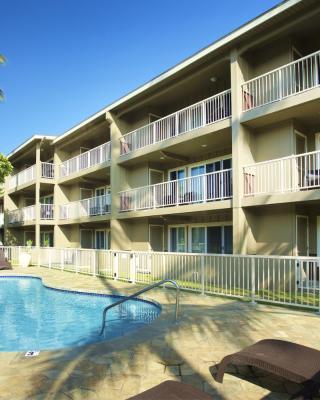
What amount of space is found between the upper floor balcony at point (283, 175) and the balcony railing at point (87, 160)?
9.56 metres

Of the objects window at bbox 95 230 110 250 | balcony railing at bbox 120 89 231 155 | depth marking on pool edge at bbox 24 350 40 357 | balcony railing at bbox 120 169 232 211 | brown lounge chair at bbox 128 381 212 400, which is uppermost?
balcony railing at bbox 120 89 231 155

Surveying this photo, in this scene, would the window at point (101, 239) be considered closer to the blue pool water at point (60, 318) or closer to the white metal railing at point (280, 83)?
the blue pool water at point (60, 318)

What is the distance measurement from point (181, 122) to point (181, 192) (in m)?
3.29

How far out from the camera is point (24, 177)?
88.3ft

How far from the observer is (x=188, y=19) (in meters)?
14.8

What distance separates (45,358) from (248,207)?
29.9 feet

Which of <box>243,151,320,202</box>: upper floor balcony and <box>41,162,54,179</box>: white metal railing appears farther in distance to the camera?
<box>41,162,54,179</box>: white metal railing

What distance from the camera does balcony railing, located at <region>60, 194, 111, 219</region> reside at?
2063cm

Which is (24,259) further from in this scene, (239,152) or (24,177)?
(239,152)

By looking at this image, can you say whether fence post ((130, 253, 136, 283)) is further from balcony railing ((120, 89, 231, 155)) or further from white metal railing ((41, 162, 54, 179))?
white metal railing ((41, 162, 54, 179))

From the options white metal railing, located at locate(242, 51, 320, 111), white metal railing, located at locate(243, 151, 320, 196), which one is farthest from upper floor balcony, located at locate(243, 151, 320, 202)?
white metal railing, located at locate(242, 51, 320, 111)

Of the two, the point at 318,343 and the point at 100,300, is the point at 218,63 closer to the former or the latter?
the point at 100,300

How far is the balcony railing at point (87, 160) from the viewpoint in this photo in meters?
20.2

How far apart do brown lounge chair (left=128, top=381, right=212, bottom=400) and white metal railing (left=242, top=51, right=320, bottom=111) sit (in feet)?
34.5
